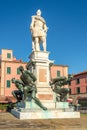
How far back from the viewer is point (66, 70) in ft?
170

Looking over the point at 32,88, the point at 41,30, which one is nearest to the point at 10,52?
the point at 41,30

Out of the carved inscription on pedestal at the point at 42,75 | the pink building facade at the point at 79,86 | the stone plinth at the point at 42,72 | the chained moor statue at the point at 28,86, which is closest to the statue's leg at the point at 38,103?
the chained moor statue at the point at 28,86

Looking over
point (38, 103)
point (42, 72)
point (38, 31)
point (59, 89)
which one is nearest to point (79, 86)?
point (38, 31)

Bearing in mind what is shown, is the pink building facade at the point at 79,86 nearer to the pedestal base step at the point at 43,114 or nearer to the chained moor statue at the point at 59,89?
the chained moor statue at the point at 59,89

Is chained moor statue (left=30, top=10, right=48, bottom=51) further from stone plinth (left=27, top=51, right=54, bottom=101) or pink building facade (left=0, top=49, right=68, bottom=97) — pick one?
pink building facade (left=0, top=49, right=68, bottom=97)

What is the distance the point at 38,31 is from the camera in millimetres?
17484

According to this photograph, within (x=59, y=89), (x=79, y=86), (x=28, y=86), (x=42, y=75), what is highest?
(x=42, y=75)

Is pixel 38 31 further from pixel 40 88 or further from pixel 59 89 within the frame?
pixel 59 89

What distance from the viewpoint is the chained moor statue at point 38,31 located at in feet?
57.1

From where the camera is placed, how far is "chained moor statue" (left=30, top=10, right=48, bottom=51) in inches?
685

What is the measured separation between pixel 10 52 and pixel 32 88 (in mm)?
38045

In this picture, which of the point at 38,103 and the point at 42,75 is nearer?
the point at 38,103

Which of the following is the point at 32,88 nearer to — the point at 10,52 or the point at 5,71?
the point at 5,71

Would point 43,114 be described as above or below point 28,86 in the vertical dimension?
below
